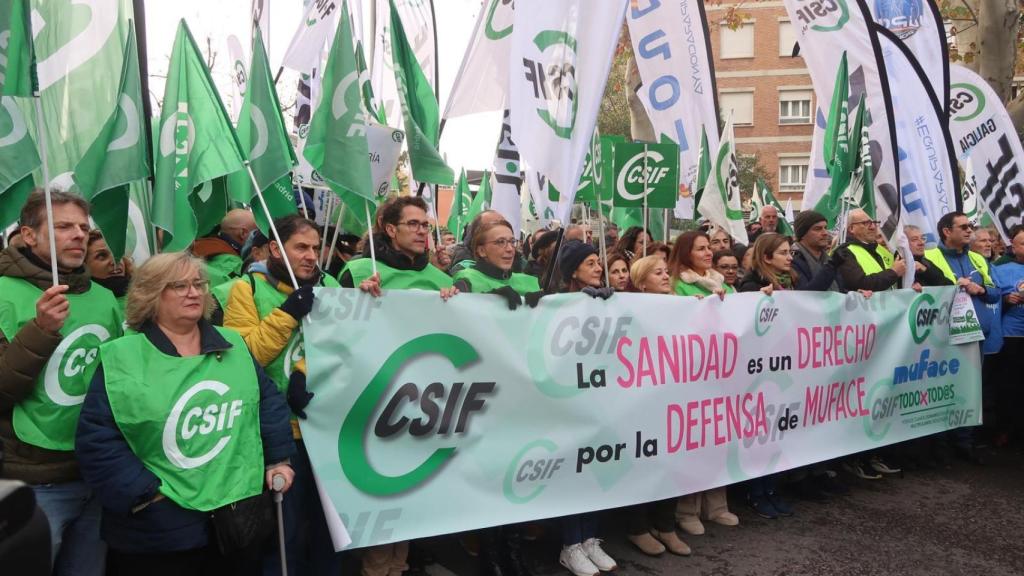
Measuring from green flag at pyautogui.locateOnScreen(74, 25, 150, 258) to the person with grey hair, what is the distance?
0.85 ft

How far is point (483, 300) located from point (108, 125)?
Result: 5.88 ft

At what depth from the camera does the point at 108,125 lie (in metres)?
3.32

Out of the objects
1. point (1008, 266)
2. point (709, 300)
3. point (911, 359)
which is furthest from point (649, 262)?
point (1008, 266)

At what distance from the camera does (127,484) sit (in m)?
2.67

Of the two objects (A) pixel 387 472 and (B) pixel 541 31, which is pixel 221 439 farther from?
(B) pixel 541 31

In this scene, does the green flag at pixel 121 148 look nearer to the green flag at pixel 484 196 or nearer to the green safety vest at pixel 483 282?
the green safety vest at pixel 483 282

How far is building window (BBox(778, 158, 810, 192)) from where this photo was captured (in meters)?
44.0

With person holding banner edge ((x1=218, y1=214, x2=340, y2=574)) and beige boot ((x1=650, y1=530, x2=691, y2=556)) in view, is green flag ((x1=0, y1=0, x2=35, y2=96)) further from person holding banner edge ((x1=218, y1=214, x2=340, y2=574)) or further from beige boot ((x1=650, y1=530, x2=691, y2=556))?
beige boot ((x1=650, y1=530, x2=691, y2=556))

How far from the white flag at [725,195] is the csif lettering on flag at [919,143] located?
1.68 metres

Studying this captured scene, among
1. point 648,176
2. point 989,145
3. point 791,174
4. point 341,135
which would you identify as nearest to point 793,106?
point 791,174

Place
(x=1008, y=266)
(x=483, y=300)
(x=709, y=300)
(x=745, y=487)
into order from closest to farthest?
1. (x=483, y=300)
2. (x=709, y=300)
3. (x=745, y=487)
4. (x=1008, y=266)

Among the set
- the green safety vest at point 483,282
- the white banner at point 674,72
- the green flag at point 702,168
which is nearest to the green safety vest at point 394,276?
the green safety vest at point 483,282

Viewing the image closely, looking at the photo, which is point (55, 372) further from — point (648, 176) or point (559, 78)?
point (648, 176)

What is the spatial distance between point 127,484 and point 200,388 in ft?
1.23
